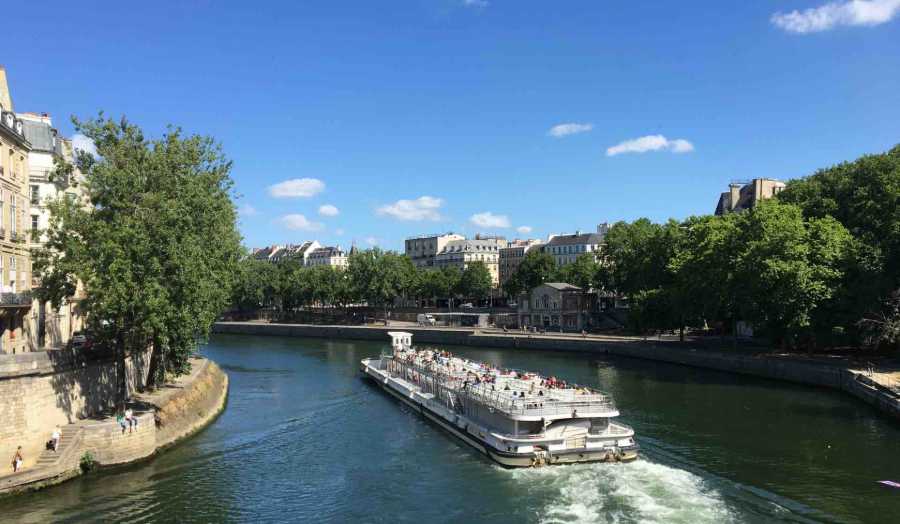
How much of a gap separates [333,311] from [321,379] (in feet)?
314

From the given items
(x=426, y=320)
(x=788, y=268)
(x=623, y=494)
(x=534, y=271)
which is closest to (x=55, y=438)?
(x=623, y=494)

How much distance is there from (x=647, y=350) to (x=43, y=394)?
63.3 m

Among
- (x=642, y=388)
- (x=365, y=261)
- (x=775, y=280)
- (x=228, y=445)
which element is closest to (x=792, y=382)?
(x=775, y=280)

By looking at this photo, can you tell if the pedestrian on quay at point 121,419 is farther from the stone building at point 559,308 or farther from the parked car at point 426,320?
the parked car at point 426,320

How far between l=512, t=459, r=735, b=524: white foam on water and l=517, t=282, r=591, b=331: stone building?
275 feet

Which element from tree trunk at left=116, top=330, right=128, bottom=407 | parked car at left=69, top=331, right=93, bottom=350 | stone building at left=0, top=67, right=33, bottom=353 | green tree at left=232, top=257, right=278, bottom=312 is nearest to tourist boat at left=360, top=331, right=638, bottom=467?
tree trunk at left=116, top=330, right=128, bottom=407

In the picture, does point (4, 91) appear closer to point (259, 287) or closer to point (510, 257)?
point (259, 287)

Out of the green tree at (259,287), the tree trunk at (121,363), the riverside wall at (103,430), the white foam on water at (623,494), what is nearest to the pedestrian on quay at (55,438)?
the riverside wall at (103,430)

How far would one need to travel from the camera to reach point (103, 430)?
3388 cm

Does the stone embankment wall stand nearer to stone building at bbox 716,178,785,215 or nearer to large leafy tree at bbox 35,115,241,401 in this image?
large leafy tree at bbox 35,115,241,401

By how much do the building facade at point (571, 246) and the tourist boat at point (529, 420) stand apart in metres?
128

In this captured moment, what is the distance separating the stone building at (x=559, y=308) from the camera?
118m

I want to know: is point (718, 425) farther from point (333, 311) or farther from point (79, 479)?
point (333, 311)

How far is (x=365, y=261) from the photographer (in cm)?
14838
